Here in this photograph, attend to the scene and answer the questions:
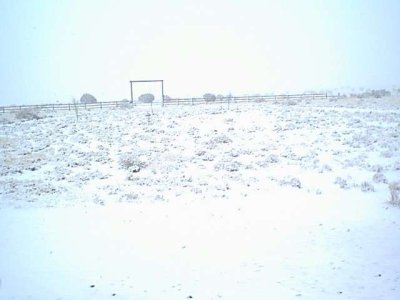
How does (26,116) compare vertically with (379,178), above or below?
above

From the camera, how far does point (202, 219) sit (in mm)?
11609

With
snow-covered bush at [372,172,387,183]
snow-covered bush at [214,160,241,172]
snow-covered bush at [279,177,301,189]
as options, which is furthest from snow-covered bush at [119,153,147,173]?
snow-covered bush at [372,172,387,183]

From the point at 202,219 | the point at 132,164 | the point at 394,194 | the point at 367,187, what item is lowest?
the point at 202,219

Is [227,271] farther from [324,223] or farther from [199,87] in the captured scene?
[199,87]

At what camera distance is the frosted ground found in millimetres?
7656

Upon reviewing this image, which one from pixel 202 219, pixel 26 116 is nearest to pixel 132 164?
pixel 202 219

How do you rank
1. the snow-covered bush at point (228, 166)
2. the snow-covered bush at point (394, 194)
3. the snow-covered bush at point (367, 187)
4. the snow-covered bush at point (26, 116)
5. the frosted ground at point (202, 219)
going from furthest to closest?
the snow-covered bush at point (26, 116)
the snow-covered bush at point (228, 166)
the snow-covered bush at point (367, 187)
the snow-covered bush at point (394, 194)
the frosted ground at point (202, 219)

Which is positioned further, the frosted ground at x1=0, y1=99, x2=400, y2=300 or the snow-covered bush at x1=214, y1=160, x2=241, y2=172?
the snow-covered bush at x1=214, y1=160, x2=241, y2=172

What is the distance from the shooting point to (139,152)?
73.5 feet

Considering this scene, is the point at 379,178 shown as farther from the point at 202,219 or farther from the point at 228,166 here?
the point at 202,219

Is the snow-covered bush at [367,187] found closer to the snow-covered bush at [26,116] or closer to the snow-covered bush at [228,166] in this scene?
the snow-covered bush at [228,166]

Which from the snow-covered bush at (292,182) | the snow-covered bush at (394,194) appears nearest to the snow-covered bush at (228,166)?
the snow-covered bush at (292,182)

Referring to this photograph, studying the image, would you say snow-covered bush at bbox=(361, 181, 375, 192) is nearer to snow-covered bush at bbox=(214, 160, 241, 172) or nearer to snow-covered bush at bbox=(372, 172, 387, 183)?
snow-covered bush at bbox=(372, 172, 387, 183)

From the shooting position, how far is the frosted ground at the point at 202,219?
7656mm
